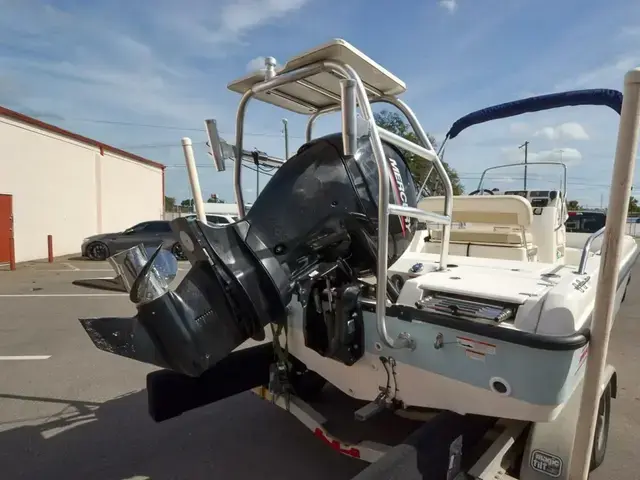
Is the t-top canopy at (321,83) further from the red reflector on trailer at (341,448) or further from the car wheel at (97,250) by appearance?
the car wheel at (97,250)

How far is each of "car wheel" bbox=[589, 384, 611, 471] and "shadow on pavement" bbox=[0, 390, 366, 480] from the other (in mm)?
1373

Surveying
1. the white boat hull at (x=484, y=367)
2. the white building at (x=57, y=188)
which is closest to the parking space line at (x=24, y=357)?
the white boat hull at (x=484, y=367)

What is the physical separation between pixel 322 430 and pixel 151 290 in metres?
1.28

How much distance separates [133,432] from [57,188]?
1460cm

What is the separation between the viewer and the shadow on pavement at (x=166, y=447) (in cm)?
270

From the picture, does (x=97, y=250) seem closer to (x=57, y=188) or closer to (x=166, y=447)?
(x=57, y=188)

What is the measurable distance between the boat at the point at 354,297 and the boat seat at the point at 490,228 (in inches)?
43.2

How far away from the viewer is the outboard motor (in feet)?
5.69

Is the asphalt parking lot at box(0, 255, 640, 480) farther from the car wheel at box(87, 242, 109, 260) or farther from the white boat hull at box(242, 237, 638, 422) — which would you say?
the car wheel at box(87, 242, 109, 260)

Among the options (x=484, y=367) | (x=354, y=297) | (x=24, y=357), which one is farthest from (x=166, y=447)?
(x=24, y=357)

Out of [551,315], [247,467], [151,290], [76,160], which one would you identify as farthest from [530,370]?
[76,160]

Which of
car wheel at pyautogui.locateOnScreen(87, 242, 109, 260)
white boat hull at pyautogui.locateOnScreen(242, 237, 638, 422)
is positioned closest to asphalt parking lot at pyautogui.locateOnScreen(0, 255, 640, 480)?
white boat hull at pyautogui.locateOnScreen(242, 237, 638, 422)

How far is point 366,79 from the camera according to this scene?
224 centimetres

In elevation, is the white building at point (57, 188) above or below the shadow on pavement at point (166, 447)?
above
